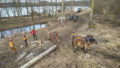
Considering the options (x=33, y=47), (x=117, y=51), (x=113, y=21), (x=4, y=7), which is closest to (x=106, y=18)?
(x=113, y=21)

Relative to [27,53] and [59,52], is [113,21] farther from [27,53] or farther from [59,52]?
[27,53]

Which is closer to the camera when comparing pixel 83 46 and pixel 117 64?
pixel 117 64

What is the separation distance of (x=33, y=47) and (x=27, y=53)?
4.25 feet

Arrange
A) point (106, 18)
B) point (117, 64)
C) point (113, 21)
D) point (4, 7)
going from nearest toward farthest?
point (117, 64) < point (113, 21) < point (106, 18) < point (4, 7)

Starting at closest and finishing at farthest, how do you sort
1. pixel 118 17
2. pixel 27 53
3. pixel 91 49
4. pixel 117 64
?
1. pixel 117 64
2. pixel 27 53
3. pixel 91 49
4. pixel 118 17

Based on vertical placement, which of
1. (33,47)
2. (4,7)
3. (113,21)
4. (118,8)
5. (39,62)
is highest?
(4,7)

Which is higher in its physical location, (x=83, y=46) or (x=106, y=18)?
(x=106, y=18)

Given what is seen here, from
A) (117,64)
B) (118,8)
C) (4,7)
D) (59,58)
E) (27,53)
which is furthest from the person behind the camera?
(4,7)

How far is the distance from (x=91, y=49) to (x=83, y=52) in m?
1.33

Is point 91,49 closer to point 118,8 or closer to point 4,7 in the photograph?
point 118,8

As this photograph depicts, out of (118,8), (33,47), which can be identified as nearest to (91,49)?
(33,47)

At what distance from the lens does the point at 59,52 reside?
9.66 meters

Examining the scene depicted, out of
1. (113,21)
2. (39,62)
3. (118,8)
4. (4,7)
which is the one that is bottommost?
(39,62)

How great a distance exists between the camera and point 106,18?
891 inches
